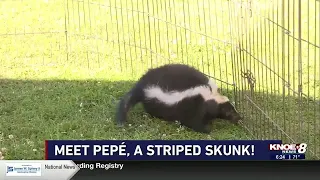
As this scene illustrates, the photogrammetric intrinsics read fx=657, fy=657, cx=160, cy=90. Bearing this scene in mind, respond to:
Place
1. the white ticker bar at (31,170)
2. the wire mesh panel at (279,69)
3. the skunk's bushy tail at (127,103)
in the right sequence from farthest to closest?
the skunk's bushy tail at (127,103) → the wire mesh panel at (279,69) → the white ticker bar at (31,170)

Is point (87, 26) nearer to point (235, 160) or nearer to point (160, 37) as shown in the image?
point (160, 37)

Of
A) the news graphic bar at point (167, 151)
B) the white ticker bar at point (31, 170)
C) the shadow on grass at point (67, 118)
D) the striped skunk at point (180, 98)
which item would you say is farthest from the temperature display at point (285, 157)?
the white ticker bar at point (31, 170)

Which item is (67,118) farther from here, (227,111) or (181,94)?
(227,111)

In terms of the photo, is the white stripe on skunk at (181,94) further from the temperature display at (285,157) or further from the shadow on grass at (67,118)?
the temperature display at (285,157)

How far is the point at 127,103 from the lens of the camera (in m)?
3.01

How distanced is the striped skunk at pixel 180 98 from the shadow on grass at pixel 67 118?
0.04 m

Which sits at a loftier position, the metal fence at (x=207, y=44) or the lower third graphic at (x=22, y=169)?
the metal fence at (x=207, y=44)

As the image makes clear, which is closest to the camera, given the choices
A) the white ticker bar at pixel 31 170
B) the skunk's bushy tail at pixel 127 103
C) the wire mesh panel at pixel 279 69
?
the white ticker bar at pixel 31 170

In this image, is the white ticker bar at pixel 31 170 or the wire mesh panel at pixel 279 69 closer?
the white ticker bar at pixel 31 170

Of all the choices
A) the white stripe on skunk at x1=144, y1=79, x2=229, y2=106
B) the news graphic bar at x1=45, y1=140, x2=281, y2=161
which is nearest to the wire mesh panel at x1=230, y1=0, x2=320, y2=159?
the white stripe on skunk at x1=144, y1=79, x2=229, y2=106

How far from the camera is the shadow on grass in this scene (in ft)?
8.77

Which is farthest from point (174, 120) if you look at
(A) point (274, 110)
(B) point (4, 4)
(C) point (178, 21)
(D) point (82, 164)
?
(B) point (4, 4)

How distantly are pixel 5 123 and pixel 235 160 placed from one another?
3.33 feet

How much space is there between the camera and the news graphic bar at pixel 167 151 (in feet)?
7.79
